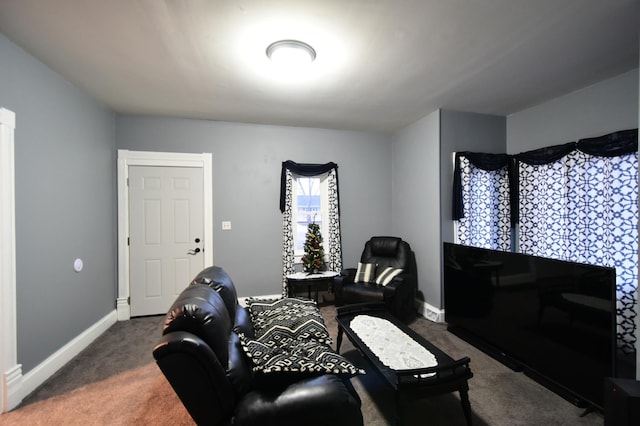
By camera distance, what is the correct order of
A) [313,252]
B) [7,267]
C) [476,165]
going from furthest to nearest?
[313,252], [476,165], [7,267]

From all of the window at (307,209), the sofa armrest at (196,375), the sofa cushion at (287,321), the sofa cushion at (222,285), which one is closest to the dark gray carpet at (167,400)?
the sofa cushion at (287,321)

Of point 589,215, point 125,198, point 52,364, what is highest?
point 125,198

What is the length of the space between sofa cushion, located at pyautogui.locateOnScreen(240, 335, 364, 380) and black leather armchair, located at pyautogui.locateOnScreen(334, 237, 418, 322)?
1751mm

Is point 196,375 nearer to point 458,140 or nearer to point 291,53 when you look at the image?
point 291,53

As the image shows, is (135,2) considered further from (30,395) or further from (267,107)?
(30,395)

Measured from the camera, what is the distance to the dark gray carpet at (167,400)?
1880 millimetres

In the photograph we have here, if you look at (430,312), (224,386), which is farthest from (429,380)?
(430,312)

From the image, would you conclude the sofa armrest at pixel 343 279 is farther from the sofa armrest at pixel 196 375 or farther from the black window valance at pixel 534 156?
the sofa armrest at pixel 196 375

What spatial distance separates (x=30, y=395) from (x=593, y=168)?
17.7 feet

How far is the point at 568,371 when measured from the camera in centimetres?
202

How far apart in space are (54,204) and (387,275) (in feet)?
11.7

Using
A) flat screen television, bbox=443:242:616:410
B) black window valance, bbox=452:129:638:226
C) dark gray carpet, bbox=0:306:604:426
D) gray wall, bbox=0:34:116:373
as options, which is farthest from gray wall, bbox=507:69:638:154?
gray wall, bbox=0:34:116:373

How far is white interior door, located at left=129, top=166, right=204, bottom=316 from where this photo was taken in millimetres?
3633

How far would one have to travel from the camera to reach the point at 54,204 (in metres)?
2.47
